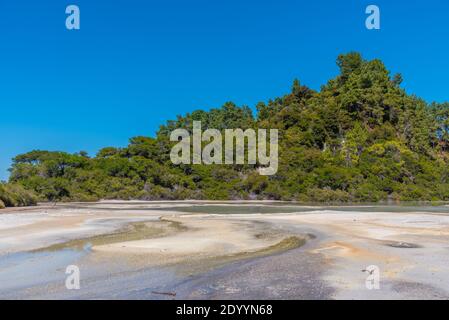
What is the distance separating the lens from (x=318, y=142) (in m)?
75.8

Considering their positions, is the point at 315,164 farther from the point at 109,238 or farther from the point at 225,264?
the point at 225,264

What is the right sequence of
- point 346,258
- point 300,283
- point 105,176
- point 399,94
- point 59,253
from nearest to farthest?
point 300,283, point 346,258, point 59,253, point 105,176, point 399,94

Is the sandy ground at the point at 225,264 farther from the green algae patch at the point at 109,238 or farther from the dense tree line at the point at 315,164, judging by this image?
the dense tree line at the point at 315,164

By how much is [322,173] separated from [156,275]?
57.8m

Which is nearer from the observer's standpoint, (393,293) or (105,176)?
(393,293)

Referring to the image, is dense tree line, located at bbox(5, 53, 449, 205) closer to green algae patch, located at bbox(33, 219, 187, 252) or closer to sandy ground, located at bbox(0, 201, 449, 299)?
green algae patch, located at bbox(33, 219, 187, 252)

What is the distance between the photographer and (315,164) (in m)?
68.1

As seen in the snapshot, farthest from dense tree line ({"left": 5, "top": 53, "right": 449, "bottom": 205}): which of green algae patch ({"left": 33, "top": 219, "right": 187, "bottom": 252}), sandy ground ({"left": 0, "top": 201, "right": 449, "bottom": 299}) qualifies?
sandy ground ({"left": 0, "top": 201, "right": 449, "bottom": 299})

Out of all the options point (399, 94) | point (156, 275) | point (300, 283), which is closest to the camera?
point (300, 283)

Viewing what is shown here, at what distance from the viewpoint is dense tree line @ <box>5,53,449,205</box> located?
62.7 m

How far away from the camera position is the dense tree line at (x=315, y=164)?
6269 cm

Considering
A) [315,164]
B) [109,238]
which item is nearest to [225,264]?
[109,238]
